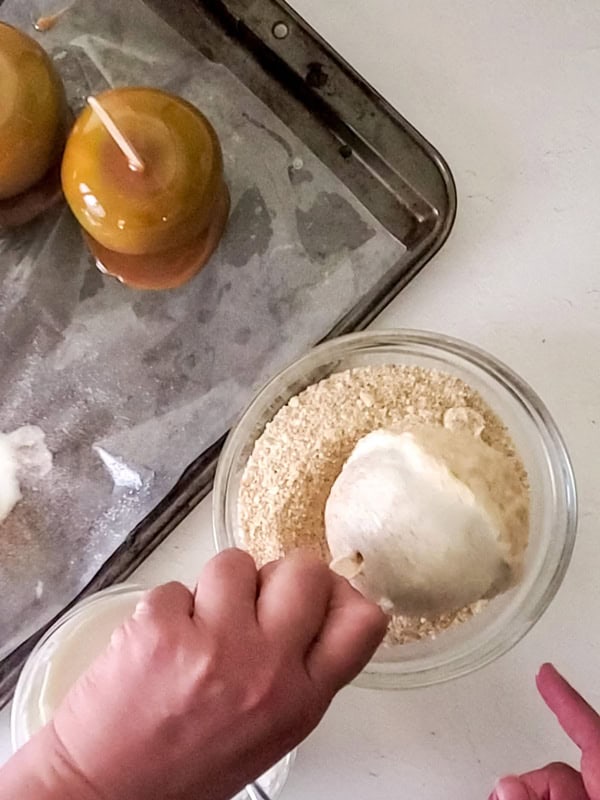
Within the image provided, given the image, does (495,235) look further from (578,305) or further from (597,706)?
(597,706)

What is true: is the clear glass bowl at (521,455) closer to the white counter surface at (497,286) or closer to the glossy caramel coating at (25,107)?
the white counter surface at (497,286)

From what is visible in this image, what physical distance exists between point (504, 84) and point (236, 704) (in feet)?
1.25

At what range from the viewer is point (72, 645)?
511mm

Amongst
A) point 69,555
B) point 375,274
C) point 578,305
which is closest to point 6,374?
point 69,555

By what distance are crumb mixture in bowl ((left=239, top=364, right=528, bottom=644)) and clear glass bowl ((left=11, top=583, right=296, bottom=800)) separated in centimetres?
8

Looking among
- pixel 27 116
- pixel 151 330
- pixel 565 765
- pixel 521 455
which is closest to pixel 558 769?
pixel 565 765

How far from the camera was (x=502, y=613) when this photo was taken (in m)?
0.49

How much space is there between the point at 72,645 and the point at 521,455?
253mm

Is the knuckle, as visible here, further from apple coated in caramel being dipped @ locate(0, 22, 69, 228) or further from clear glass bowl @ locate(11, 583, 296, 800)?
apple coated in caramel being dipped @ locate(0, 22, 69, 228)

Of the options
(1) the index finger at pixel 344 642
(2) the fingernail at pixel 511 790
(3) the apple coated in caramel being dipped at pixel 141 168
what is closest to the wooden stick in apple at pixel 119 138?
(3) the apple coated in caramel being dipped at pixel 141 168

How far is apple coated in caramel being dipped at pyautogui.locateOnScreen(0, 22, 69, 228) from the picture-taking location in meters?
0.49

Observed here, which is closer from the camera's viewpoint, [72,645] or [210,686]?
[210,686]

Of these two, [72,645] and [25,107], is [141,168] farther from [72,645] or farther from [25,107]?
[72,645]

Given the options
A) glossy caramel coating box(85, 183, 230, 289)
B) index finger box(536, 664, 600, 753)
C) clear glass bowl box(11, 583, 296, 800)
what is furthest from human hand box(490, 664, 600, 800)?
glossy caramel coating box(85, 183, 230, 289)
